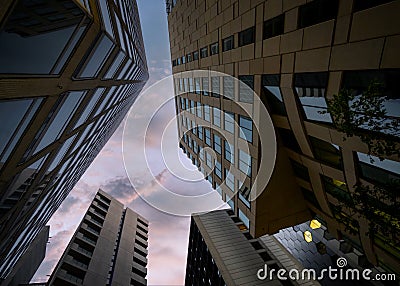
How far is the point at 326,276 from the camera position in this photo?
24859mm

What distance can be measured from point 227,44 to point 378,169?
1398cm

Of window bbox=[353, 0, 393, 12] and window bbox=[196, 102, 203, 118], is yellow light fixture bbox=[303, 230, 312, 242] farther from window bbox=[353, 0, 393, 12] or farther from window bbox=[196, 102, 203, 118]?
window bbox=[353, 0, 393, 12]

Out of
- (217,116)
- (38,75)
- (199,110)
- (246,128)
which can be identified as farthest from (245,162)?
(38,75)

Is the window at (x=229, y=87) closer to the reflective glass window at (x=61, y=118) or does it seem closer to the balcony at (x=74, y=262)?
the reflective glass window at (x=61, y=118)

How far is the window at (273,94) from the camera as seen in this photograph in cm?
1351

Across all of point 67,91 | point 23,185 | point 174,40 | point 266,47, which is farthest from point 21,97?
point 174,40

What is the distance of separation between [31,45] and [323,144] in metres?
13.0

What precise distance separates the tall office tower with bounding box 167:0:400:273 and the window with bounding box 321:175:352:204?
0.07 meters

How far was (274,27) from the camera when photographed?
13.0 meters

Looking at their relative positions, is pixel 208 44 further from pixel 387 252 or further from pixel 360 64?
pixel 387 252

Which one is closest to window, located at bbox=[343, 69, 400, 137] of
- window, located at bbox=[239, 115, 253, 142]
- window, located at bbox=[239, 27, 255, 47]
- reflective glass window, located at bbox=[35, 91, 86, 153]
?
window, located at bbox=[239, 27, 255, 47]

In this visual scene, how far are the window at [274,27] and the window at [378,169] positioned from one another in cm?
735

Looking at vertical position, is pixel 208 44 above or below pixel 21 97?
above

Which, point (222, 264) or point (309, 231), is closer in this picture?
point (309, 231)
